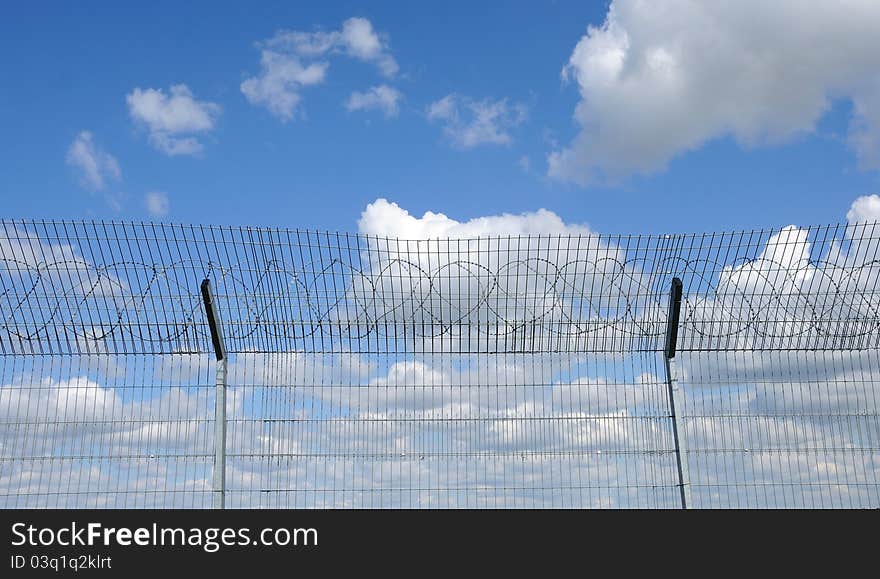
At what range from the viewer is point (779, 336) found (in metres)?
12.1

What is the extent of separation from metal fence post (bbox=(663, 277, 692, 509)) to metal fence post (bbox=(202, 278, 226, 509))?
219 inches

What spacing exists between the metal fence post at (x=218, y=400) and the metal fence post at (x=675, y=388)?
5555 millimetres

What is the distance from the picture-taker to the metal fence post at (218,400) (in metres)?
10.9

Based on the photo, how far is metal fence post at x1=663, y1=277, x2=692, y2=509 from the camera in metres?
11.2
